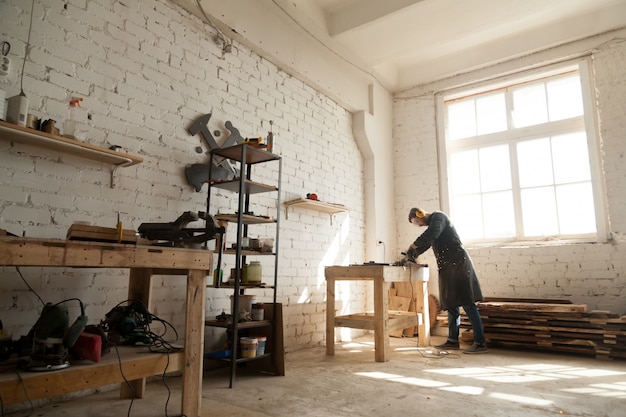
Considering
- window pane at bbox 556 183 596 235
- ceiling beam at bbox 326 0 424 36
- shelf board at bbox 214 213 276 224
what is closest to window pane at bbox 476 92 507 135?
window pane at bbox 556 183 596 235

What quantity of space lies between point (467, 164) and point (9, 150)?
5271 millimetres

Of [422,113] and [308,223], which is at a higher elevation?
[422,113]

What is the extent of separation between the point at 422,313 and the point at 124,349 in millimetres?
3263

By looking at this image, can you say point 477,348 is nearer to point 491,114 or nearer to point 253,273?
point 253,273

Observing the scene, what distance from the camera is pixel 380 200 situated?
5.76 meters

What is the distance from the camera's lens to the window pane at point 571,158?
16.3ft

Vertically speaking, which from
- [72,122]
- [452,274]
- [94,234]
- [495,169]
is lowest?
[452,274]

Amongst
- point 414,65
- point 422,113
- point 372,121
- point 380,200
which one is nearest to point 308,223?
point 380,200

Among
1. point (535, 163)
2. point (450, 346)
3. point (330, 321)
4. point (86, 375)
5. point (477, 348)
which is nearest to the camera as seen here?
point (86, 375)

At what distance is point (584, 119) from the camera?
4934 millimetres

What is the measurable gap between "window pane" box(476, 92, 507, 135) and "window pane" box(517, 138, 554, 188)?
1.37 feet

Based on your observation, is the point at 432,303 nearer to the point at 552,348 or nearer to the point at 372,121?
the point at 552,348

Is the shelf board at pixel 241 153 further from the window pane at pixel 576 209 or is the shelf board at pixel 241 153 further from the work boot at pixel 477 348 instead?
the window pane at pixel 576 209

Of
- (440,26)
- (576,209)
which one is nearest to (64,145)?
(440,26)
